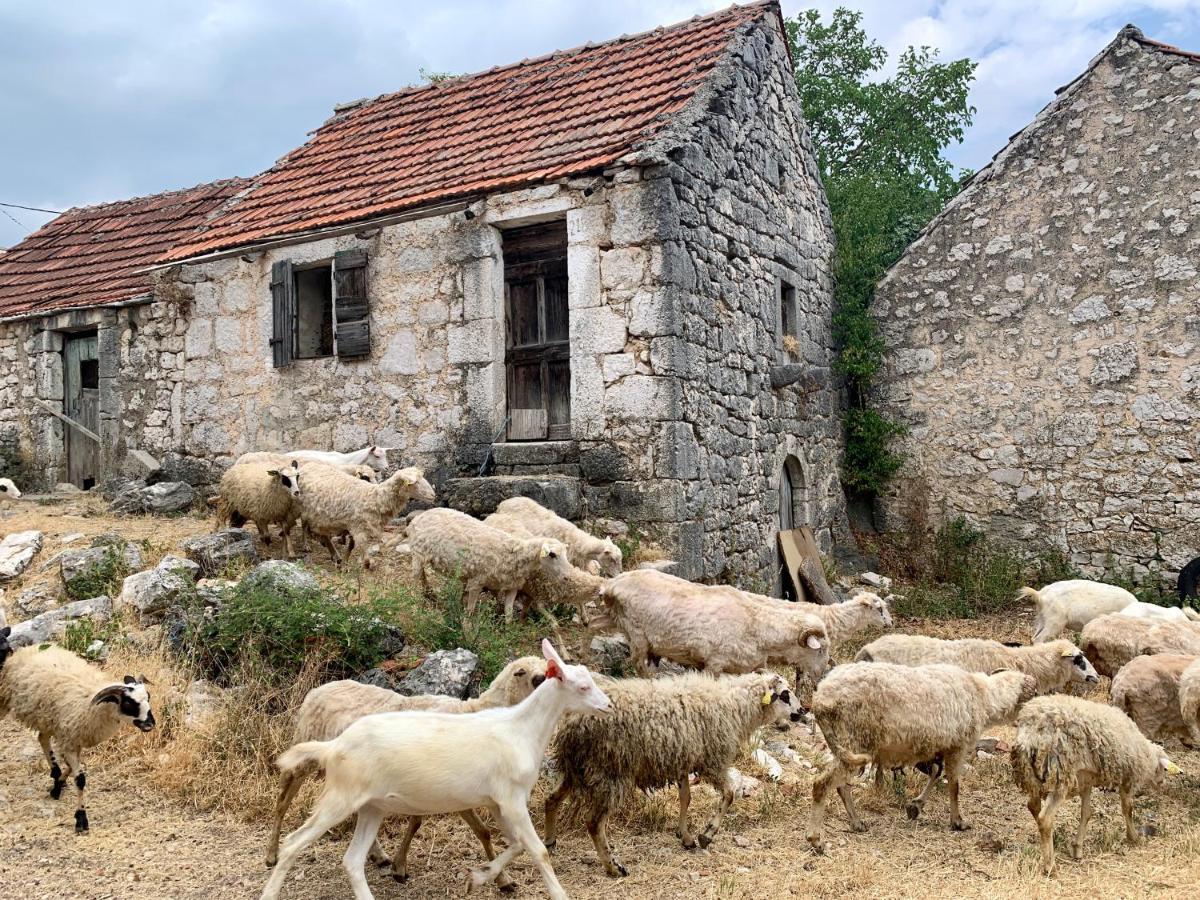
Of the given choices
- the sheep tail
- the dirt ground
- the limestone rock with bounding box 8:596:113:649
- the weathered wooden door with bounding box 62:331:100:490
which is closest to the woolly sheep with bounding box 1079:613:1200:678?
the dirt ground

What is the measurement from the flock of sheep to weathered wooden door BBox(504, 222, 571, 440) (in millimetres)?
2445

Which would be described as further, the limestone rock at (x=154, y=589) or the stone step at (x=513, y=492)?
the stone step at (x=513, y=492)

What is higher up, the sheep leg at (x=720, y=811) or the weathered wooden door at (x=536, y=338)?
the weathered wooden door at (x=536, y=338)

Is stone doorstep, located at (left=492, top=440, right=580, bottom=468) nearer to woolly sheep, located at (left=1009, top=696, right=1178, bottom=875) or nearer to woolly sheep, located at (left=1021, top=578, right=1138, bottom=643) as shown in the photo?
woolly sheep, located at (left=1021, top=578, right=1138, bottom=643)

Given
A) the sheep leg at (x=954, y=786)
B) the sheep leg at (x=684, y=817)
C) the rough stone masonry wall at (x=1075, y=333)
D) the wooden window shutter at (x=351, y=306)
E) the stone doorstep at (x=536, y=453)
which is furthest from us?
the rough stone masonry wall at (x=1075, y=333)

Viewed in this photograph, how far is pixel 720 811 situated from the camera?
5.03m

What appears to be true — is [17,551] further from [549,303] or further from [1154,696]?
[1154,696]

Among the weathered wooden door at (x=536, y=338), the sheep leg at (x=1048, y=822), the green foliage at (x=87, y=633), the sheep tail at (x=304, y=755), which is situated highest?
the weathered wooden door at (x=536, y=338)

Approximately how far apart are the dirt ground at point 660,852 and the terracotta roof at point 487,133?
6142 millimetres

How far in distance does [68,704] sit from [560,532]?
397 cm

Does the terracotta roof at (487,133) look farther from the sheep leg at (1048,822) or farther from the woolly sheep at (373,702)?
the sheep leg at (1048,822)

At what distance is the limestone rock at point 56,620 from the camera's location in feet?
22.0

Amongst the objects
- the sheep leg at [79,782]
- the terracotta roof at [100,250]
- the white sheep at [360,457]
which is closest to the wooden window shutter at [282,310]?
the white sheep at [360,457]

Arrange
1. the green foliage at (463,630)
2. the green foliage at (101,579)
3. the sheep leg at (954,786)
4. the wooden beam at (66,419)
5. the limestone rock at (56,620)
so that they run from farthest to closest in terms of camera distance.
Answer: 1. the wooden beam at (66,419)
2. the green foliage at (101,579)
3. the limestone rock at (56,620)
4. the green foliage at (463,630)
5. the sheep leg at (954,786)
